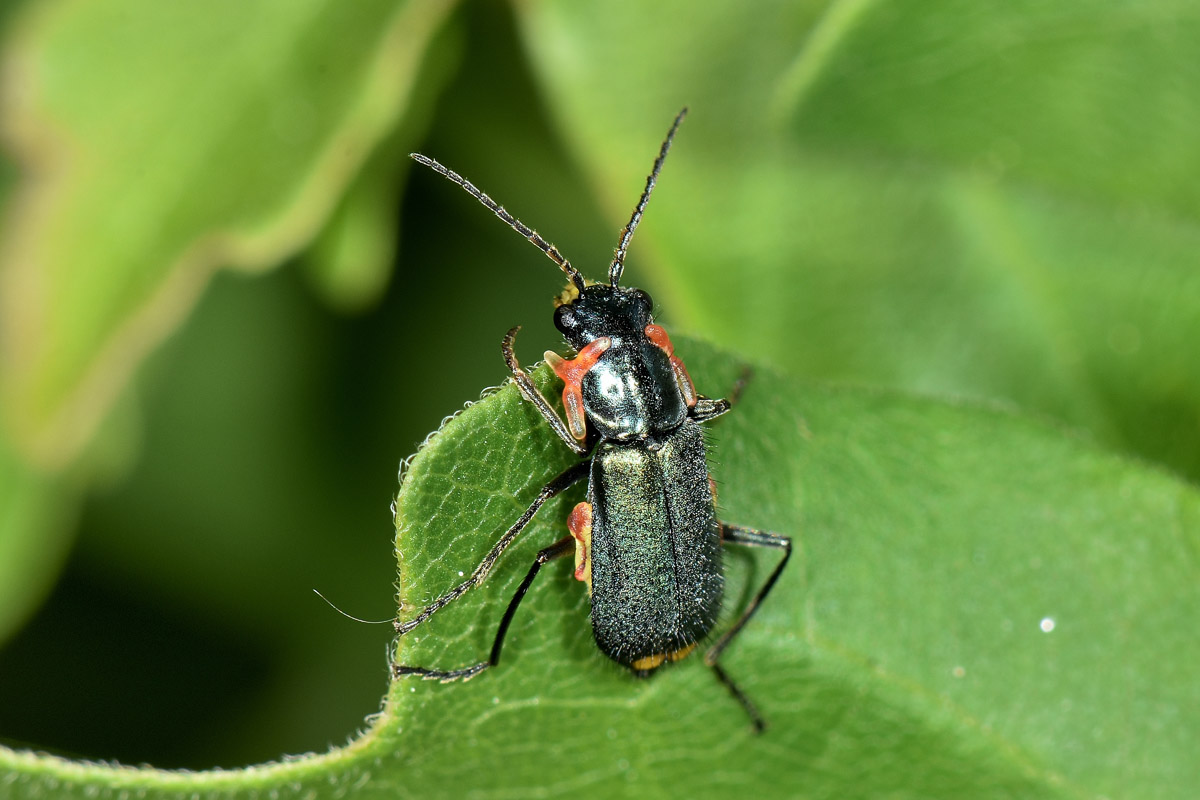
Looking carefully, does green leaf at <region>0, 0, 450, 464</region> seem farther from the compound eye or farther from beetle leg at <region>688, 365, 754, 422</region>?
beetle leg at <region>688, 365, 754, 422</region>

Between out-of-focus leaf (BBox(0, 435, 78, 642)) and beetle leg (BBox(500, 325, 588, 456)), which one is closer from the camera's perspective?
beetle leg (BBox(500, 325, 588, 456))

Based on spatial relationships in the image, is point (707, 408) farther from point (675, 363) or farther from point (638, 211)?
point (638, 211)

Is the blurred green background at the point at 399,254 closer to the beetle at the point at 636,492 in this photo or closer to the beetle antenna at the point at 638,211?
the beetle antenna at the point at 638,211

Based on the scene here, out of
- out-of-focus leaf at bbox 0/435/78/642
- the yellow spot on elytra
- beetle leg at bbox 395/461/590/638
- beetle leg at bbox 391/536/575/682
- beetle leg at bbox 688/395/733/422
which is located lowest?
out-of-focus leaf at bbox 0/435/78/642

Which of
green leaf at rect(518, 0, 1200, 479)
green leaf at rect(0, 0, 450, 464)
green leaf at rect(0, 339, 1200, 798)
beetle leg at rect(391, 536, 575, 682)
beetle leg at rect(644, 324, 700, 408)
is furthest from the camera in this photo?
green leaf at rect(518, 0, 1200, 479)

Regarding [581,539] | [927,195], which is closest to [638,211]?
[927,195]

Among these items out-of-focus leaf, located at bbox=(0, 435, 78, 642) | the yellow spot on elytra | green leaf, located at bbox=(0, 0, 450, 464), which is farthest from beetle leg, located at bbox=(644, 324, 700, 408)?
out-of-focus leaf, located at bbox=(0, 435, 78, 642)

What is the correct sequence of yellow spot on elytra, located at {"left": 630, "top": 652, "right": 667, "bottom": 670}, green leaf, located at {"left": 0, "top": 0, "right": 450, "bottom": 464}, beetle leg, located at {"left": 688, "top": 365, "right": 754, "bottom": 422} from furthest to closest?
green leaf, located at {"left": 0, "top": 0, "right": 450, "bottom": 464}, beetle leg, located at {"left": 688, "top": 365, "right": 754, "bottom": 422}, yellow spot on elytra, located at {"left": 630, "top": 652, "right": 667, "bottom": 670}

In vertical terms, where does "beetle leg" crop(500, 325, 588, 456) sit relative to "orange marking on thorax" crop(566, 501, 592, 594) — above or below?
above
